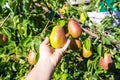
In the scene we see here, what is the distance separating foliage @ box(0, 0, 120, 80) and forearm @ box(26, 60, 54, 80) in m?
0.09

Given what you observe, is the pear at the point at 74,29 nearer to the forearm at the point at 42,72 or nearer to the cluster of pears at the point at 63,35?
the cluster of pears at the point at 63,35

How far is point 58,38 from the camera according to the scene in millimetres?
1708

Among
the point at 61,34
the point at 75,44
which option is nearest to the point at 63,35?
the point at 61,34

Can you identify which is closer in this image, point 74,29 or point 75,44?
point 74,29

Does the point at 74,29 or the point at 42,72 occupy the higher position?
the point at 74,29

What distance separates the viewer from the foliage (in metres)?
1.94

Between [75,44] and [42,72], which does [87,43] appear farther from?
[42,72]

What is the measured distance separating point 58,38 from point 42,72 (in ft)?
0.62

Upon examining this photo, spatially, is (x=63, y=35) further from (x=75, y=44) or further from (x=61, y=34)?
(x=75, y=44)

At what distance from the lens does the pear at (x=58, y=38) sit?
5.62 feet

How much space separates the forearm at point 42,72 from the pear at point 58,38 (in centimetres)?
10

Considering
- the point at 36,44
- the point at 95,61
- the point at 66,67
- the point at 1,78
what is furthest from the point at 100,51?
the point at 1,78

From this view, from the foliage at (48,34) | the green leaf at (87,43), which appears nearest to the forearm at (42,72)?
the foliage at (48,34)

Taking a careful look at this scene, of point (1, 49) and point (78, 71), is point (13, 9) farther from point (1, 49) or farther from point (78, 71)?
point (78, 71)
